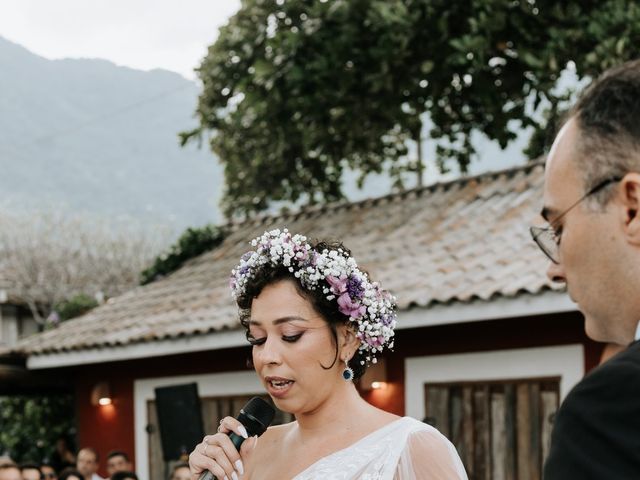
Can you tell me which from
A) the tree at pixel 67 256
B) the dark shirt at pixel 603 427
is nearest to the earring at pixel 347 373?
the dark shirt at pixel 603 427

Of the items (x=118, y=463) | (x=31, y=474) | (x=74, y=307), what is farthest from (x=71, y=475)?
(x=74, y=307)

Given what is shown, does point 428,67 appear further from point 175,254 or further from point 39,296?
point 39,296

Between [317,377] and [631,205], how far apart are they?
1.72m

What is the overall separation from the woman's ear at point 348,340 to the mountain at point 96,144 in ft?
375

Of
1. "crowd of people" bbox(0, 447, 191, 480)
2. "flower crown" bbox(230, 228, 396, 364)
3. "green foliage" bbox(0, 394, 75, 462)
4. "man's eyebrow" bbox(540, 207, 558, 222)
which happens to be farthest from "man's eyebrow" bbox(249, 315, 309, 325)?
"green foliage" bbox(0, 394, 75, 462)

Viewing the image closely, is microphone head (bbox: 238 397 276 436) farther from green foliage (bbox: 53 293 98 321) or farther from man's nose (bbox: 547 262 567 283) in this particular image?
green foliage (bbox: 53 293 98 321)

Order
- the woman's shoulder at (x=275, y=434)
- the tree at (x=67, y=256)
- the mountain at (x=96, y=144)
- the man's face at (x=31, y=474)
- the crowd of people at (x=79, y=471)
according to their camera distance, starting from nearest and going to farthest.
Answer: the woman's shoulder at (x=275, y=434)
the crowd of people at (x=79, y=471)
the man's face at (x=31, y=474)
the tree at (x=67, y=256)
the mountain at (x=96, y=144)

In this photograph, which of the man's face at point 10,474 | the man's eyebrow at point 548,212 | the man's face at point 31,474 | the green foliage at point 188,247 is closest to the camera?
the man's eyebrow at point 548,212

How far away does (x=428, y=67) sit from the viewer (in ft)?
39.6

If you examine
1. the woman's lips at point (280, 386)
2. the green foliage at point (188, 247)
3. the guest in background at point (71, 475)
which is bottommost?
the guest in background at point (71, 475)

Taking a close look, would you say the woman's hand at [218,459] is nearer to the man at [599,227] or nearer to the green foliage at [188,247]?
the man at [599,227]

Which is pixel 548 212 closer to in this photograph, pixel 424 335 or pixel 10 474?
pixel 10 474

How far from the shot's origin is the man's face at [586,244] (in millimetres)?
1589

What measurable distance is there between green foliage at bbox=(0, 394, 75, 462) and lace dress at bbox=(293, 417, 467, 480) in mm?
16721
